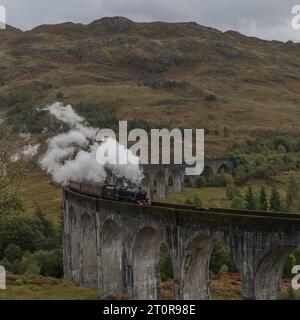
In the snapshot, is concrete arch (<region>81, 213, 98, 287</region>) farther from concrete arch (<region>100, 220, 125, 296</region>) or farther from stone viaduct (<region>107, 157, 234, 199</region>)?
stone viaduct (<region>107, 157, 234, 199</region>)

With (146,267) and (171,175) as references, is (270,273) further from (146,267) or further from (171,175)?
(171,175)

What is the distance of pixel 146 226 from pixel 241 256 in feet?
33.6

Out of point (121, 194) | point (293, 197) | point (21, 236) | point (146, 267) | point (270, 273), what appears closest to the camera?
point (270, 273)

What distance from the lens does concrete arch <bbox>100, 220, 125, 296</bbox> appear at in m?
46.3

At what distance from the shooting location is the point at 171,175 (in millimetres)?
123250

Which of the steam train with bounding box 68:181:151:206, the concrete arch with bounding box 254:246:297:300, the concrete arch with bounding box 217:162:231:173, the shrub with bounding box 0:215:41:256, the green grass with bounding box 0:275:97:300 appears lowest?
the green grass with bounding box 0:275:97:300

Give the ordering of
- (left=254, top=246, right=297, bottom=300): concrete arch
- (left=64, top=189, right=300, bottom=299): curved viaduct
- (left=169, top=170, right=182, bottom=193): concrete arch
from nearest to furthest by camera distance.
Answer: (left=254, top=246, right=297, bottom=300): concrete arch, (left=64, top=189, right=300, bottom=299): curved viaduct, (left=169, top=170, right=182, bottom=193): concrete arch

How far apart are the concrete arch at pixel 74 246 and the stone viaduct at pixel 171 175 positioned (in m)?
51.0

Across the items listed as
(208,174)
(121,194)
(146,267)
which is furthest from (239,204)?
(208,174)

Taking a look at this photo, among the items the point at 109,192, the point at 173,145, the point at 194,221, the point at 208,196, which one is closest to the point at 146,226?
the point at 194,221

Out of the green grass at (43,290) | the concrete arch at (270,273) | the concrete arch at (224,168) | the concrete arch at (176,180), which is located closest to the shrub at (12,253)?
the green grass at (43,290)

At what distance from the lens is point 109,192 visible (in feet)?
152

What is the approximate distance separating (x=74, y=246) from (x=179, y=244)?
84.7 ft

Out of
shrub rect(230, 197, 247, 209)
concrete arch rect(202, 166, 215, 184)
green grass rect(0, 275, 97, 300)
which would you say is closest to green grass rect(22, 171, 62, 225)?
shrub rect(230, 197, 247, 209)
